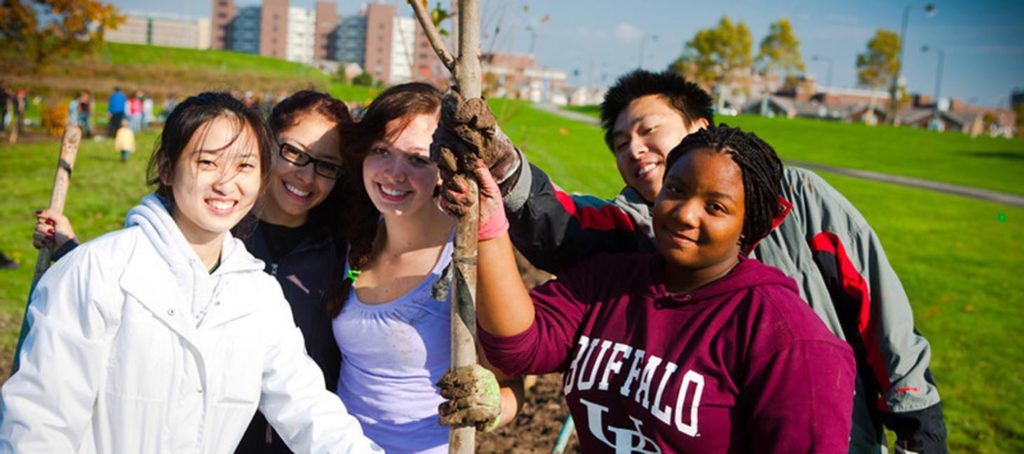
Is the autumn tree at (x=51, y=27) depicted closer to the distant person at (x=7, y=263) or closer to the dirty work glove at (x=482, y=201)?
the distant person at (x=7, y=263)

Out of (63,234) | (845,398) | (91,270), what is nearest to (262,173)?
(91,270)

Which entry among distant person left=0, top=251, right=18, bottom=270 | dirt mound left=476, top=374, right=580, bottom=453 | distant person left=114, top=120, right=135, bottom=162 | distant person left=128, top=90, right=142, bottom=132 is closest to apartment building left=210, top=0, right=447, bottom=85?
distant person left=128, top=90, right=142, bottom=132

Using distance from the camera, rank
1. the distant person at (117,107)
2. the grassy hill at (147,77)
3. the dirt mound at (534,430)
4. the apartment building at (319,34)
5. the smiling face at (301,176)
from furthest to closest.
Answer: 1. the apartment building at (319,34)
2. the grassy hill at (147,77)
3. the distant person at (117,107)
4. the dirt mound at (534,430)
5. the smiling face at (301,176)

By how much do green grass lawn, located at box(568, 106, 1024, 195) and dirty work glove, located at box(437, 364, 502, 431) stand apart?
24651mm

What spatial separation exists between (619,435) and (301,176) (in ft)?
4.91

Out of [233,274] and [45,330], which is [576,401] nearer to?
[233,274]

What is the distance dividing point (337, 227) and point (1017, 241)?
51.3 feet

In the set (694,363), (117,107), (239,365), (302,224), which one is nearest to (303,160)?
(302,224)

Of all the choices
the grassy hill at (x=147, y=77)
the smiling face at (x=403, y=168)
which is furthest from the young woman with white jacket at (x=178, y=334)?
the grassy hill at (x=147, y=77)

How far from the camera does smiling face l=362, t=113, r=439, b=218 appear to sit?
7.83 feet

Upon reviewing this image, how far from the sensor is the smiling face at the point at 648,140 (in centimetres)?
268

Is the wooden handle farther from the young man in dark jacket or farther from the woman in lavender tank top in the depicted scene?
the young man in dark jacket

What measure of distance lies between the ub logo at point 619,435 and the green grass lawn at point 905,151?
2447 centimetres

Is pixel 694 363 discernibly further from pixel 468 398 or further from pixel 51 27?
pixel 51 27
